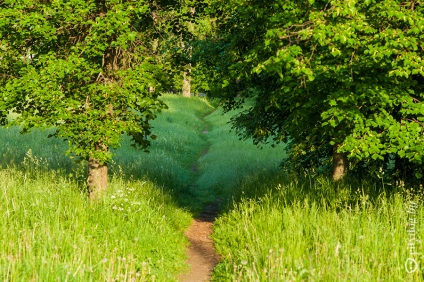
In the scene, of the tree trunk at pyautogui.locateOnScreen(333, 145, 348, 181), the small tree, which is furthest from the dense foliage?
the small tree

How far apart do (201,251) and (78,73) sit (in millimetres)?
4648

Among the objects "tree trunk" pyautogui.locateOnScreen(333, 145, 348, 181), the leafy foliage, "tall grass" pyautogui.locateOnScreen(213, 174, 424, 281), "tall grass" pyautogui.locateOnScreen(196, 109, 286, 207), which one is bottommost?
"tall grass" pyautogui.locateOnScreen(196, 109, 286, 207)

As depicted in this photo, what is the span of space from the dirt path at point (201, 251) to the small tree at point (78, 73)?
8.11ft

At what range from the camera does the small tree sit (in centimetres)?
966

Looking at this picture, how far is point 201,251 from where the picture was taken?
11273 millimetres

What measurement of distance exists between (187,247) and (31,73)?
5003mm

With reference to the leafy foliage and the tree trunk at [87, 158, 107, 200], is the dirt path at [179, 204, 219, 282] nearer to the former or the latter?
the tree trunk at [87, 158, 107, 200]

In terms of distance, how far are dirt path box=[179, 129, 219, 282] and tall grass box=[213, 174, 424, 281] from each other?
0.32 meters

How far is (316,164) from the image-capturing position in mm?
13820

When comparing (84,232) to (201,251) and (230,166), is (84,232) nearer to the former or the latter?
(201,251)

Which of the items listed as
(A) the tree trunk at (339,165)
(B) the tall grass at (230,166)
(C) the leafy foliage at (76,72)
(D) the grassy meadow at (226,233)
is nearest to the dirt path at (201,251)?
(D) the grassy meadow at (226,233)

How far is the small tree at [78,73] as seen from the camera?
380 inches

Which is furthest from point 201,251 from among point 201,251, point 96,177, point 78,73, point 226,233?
point 78,73

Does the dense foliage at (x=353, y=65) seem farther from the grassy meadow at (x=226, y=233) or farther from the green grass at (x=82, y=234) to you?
the green grass at (x=82, y=234)
